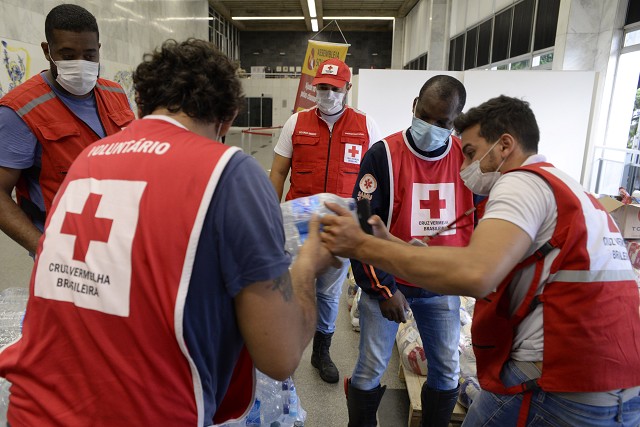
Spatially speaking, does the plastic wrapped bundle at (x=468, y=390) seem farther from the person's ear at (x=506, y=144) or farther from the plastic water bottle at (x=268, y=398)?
the person's ear at (x=506, y=144)

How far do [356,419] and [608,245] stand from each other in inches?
52.4

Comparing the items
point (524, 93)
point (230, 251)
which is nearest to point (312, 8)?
point (524, 93)

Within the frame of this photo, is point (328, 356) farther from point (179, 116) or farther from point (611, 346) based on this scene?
point (179, 116)

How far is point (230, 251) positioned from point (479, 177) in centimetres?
95

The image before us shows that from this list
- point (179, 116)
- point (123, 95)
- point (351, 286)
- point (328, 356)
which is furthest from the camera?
point (351, 286)

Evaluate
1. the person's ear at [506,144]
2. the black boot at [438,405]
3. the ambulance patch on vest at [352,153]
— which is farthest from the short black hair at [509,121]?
the ambulance patch on vest at [352,153]

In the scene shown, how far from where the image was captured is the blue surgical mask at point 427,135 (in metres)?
1.89

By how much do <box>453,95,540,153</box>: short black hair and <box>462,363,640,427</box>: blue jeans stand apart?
0.65 meters

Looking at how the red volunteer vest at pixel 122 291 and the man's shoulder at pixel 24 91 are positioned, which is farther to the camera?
the man's shoulder at pixel 24 91

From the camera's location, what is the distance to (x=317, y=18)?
21.5 meters

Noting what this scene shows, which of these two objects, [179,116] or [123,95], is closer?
[179,116]

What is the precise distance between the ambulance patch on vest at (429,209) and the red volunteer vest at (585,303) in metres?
0.72

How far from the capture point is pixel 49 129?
5.80ft

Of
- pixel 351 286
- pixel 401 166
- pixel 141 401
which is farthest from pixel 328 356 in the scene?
pixel 141 401
